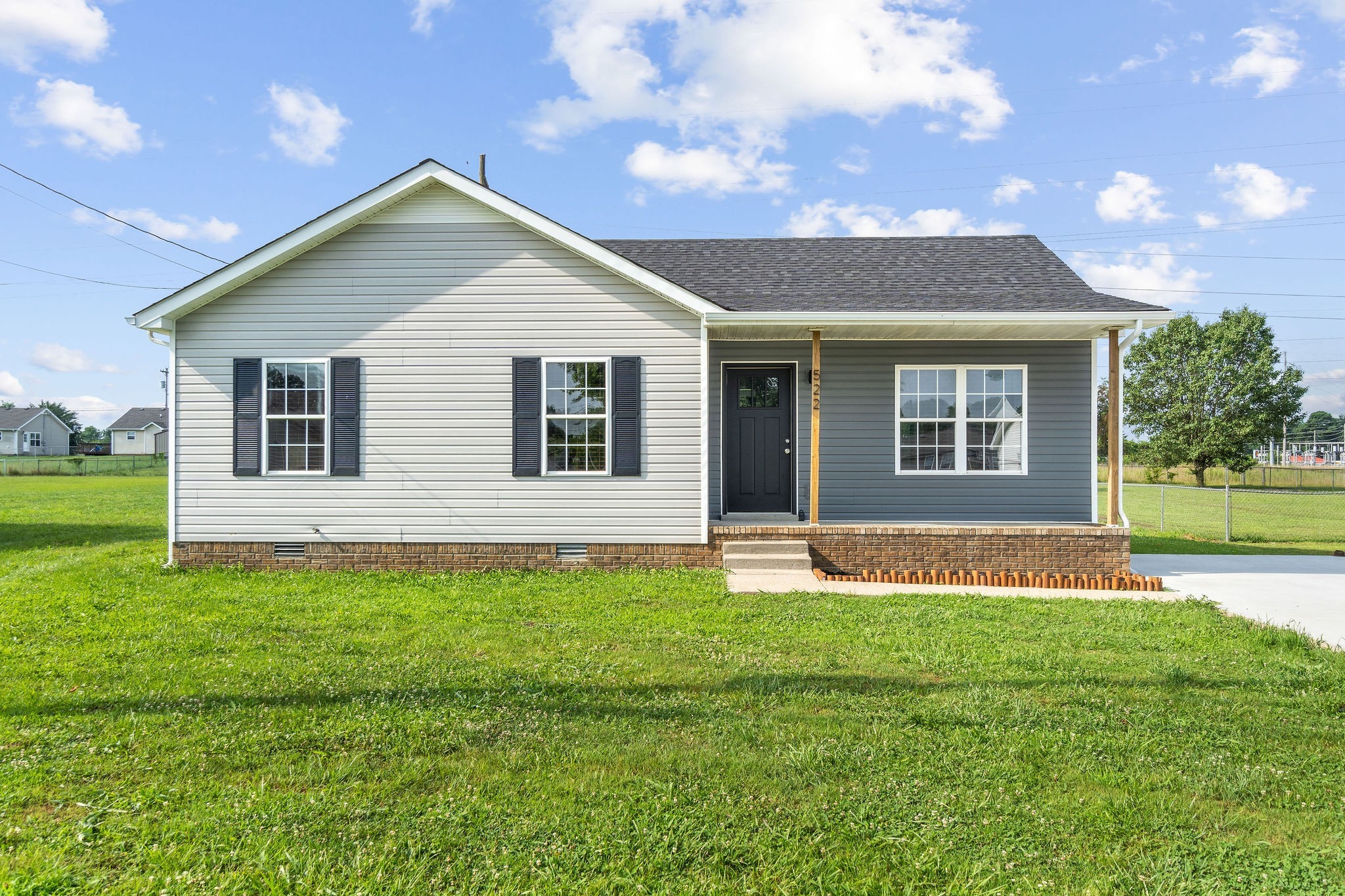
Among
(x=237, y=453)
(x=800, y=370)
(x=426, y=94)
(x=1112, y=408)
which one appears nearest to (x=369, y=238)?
(x=237, y=453)

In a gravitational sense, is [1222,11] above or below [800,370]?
above

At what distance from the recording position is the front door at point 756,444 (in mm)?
10266

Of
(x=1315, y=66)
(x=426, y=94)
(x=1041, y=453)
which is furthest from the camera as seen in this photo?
(x=1315, y=66)

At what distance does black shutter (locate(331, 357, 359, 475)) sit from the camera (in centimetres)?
894

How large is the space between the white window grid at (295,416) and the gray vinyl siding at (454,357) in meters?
0.07

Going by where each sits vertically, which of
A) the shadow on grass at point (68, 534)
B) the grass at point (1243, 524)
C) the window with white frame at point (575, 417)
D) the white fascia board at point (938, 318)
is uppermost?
the white fascia board at point (938, 318)

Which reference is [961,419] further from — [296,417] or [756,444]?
[296,417]

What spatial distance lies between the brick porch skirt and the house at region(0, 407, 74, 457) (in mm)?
71289

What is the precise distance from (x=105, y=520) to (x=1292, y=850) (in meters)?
18.5

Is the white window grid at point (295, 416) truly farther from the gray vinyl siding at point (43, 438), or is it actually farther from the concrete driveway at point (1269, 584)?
the gray vinyl siding at point (43, 438)

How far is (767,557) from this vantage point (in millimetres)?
8828

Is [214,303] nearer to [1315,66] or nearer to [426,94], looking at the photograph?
[426,94]

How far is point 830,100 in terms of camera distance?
16922 mm

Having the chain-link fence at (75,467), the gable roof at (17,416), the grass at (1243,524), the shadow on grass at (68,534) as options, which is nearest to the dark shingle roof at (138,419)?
the gable roof at (17,416)
